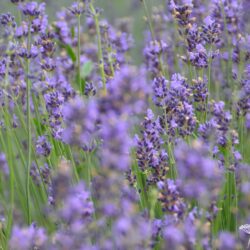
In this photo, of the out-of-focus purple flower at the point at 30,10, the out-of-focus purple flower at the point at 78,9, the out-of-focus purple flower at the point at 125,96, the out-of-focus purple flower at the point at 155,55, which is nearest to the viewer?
the out-of-focus purple flower at the point at 125,96

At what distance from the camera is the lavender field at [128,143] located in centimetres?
154

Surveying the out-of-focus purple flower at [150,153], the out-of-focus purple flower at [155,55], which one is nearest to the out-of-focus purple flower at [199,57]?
the out-of-focus purple flower at [150,153]

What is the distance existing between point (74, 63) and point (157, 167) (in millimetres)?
1388

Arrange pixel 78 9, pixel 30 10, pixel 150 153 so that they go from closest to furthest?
pixel 150 153 < pixel 30 10 < pixel 78 9

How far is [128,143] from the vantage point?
5.42 ft

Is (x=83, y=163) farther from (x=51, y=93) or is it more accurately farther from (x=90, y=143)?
(x=90, y=143)

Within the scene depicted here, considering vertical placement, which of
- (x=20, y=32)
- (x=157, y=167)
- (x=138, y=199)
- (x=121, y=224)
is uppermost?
(x=20, y=32)

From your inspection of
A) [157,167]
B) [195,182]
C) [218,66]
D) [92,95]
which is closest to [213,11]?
[218,66]

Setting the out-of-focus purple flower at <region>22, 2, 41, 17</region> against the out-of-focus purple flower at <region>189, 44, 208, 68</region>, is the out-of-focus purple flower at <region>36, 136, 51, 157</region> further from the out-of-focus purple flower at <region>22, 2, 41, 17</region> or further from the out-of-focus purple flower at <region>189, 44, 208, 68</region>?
the out-of-focus purple flower at <region>189, 44, 208, 68</region>

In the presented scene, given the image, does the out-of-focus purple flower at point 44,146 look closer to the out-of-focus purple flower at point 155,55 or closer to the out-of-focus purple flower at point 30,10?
the out-of-focus purple flower at point 30,10

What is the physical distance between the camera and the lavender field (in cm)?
154

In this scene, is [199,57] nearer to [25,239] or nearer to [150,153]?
[150,153]

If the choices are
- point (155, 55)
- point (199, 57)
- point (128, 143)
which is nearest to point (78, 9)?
point (199, 57)

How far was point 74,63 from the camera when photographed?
3645mm
